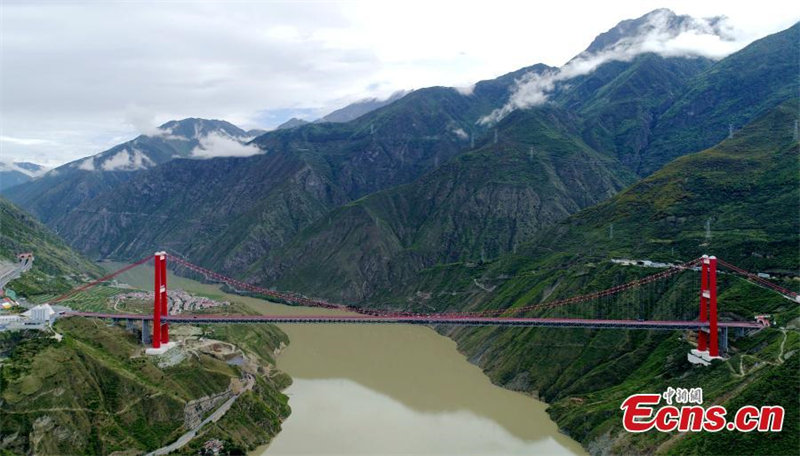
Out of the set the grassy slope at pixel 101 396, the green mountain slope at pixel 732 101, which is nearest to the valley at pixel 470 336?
the grassy slope at pixel 101 396

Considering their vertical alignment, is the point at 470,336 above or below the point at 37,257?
below

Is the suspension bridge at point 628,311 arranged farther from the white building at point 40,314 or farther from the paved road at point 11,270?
the paved road at point 11,270

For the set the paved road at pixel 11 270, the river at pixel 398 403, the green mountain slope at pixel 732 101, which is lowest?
the river at pixel 398 403

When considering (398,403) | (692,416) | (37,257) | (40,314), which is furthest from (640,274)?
(37,257)

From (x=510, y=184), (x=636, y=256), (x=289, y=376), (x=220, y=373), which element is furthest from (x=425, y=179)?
(x=220, y=373)

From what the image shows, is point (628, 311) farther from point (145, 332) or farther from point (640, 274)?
point (145, 332)

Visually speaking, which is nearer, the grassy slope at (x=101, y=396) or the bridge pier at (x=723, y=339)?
the grassy slope at (x=101, y=396)

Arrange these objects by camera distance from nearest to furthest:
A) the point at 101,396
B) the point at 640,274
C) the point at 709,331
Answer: the point at 101,396
the point at 709,331
the point at 640,274
